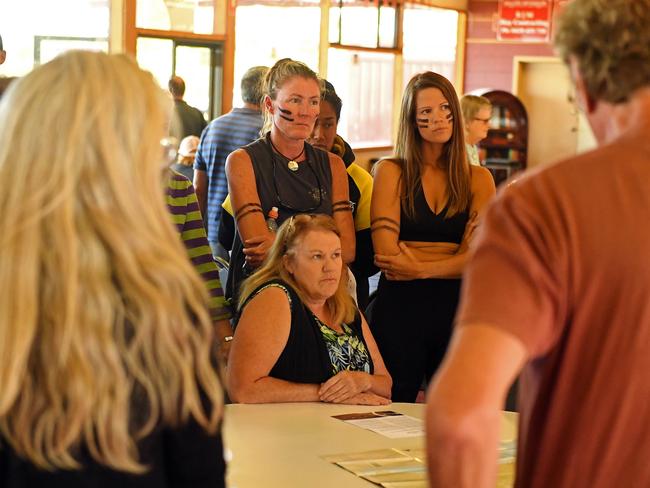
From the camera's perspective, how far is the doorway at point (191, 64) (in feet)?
26.3

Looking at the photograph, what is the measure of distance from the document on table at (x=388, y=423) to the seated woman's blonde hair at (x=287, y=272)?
443 mm

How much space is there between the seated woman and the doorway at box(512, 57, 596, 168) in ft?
35.8

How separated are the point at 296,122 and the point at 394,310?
69cm

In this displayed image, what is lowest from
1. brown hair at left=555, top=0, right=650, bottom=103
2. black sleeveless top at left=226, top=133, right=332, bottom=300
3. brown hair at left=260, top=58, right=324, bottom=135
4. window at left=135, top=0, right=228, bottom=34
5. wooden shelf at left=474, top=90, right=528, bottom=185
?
wooden shelf at left=474, top=90, right=528, bottom=185

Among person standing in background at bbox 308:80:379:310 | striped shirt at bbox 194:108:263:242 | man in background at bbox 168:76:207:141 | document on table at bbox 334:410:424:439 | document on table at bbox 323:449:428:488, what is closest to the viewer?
document on table at bbox 323:449:428:488

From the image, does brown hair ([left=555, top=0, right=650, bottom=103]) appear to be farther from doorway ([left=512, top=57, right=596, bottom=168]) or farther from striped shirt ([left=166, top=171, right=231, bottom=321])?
doorway ([left=512, top=57, right=596, bottom=168])

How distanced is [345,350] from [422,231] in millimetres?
603

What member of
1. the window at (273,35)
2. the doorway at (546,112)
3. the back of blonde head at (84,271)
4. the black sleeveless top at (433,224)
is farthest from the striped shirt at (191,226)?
the doorway at (546,112)

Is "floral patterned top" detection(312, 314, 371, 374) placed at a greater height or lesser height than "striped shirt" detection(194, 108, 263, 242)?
lesser

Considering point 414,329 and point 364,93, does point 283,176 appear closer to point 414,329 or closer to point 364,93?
point 414,329

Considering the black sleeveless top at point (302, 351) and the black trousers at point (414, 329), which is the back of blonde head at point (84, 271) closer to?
the black sleeveless top at point (302, 351)

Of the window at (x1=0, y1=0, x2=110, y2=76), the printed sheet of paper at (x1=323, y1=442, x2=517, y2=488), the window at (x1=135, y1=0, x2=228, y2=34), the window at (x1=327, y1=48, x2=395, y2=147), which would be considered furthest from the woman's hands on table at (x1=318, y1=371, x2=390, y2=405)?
the window at (x1=327, y1=48, x2=395, y2=147)

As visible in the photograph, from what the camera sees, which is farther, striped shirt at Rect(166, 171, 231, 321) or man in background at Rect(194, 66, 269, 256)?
man in background at Rect(194, 66, 269, 256)

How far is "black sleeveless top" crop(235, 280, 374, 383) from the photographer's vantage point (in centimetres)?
308
